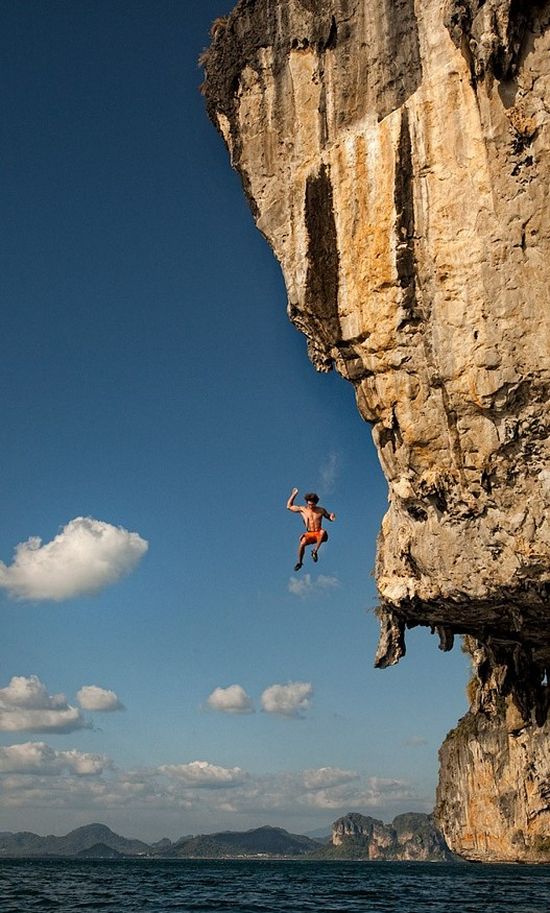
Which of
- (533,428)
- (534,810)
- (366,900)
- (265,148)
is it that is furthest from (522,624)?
(534,810)

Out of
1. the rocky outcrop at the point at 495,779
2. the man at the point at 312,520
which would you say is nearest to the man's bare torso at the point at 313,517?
the man at the point at 312,520

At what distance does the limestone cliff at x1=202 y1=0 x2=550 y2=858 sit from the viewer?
15641mm

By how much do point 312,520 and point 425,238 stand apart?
6.63 metres

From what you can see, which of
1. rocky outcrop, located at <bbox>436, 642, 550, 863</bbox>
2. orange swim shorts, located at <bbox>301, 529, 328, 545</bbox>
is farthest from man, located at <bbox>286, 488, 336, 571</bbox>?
rocky outcrop, located at <bbox>436, 642, 550, 863</bbox>

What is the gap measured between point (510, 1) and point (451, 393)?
7543 millimetres

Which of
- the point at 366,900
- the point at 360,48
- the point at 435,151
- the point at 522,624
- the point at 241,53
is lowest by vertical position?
the point at 366,900

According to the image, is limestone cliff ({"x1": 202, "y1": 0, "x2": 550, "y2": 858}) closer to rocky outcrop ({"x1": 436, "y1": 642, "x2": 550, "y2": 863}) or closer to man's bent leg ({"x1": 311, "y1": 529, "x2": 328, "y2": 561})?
man's bent leg ({"x1": 311, "y1": 529, "x2": 328, "y2": 561})

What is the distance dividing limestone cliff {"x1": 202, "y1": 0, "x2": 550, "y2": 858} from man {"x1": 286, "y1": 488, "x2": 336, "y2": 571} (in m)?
2.41

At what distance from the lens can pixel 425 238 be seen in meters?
16.8

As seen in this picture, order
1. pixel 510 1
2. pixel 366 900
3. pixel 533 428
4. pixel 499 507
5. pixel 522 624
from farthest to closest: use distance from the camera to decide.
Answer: pixel 366 900 → pixel 522 624 → pixel 499 507 → pixel 533 428 → pixel 510 1

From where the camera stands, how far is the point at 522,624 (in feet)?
68.1

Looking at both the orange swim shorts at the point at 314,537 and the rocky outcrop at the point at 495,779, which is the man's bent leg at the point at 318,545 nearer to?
the orange swim shorts at the point at 314,537

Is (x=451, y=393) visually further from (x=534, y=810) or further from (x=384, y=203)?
(x=534, y=810)

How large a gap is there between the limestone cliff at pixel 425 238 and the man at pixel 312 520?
2412 mm
